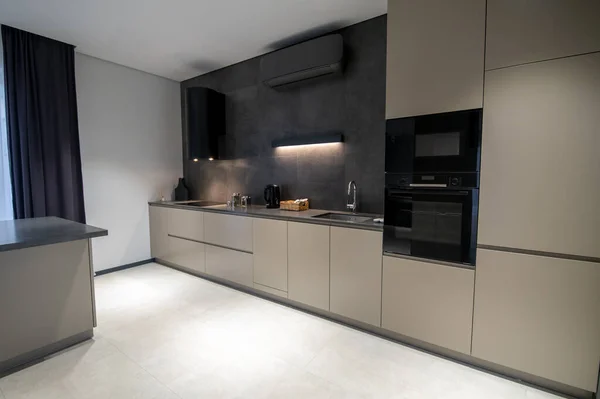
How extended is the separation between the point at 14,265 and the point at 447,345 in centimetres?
293

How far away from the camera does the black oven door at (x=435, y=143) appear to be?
1.84m

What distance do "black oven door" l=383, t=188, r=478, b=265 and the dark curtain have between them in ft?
11.1

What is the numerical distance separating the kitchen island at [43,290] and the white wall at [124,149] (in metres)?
1.45

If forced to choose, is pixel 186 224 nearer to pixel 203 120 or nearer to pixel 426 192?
pixel 203 120

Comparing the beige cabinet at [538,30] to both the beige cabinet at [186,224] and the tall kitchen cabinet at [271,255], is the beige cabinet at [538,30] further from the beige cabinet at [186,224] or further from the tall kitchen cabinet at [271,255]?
the beige cabinet at [186,224]

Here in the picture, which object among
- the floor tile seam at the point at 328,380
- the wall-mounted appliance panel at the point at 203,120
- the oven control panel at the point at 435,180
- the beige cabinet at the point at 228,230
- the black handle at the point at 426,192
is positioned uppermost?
the wall-mounted appliance panel at the point at 203,120

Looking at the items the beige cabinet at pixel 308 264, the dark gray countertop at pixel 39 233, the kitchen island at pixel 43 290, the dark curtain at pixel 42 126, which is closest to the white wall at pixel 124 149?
the dark curtain at pixel 42 126

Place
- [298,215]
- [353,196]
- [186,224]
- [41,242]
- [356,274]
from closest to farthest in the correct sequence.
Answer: [41,242] < [356,274] < [298,215] < [353,196] < [186,224]

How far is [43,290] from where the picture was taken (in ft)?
6.59

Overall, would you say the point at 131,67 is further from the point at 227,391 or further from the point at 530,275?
the point at 530,275

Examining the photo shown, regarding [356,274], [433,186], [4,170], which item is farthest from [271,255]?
[4,170]

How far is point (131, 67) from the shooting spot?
151 inches

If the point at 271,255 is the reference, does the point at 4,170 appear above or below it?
above

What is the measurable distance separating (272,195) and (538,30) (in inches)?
101
